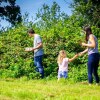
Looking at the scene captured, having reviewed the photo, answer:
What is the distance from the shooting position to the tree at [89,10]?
3275 cm

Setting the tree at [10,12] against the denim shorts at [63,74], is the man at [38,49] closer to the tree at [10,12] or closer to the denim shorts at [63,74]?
the denim shorts at [63,74]

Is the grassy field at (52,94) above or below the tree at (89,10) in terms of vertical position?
below

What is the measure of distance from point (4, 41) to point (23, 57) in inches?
73.2

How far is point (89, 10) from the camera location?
3394cm

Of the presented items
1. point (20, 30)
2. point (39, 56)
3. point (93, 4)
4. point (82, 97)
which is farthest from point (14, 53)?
point (93, 4)

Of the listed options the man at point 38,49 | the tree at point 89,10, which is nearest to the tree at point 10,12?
the tree at point 89,10

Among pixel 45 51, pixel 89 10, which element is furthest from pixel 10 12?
pixel 45 51

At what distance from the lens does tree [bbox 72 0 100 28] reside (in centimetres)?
3275

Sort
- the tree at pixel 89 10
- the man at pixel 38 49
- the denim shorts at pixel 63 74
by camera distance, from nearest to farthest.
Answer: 1. the man at pixel 38 49
2. the denim shorts at pixel 63 74
3. the tree at pixel 89 10

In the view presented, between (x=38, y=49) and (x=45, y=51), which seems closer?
(x=38, y=49)

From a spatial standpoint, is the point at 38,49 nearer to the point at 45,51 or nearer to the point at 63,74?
the point at 63,74

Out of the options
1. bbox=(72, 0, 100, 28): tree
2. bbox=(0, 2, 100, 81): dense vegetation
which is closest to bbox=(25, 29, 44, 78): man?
bbox=(0, 2, 100, 81): dense vegetation

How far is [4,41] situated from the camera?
67.7 ft

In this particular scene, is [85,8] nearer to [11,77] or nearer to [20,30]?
[20,30]
